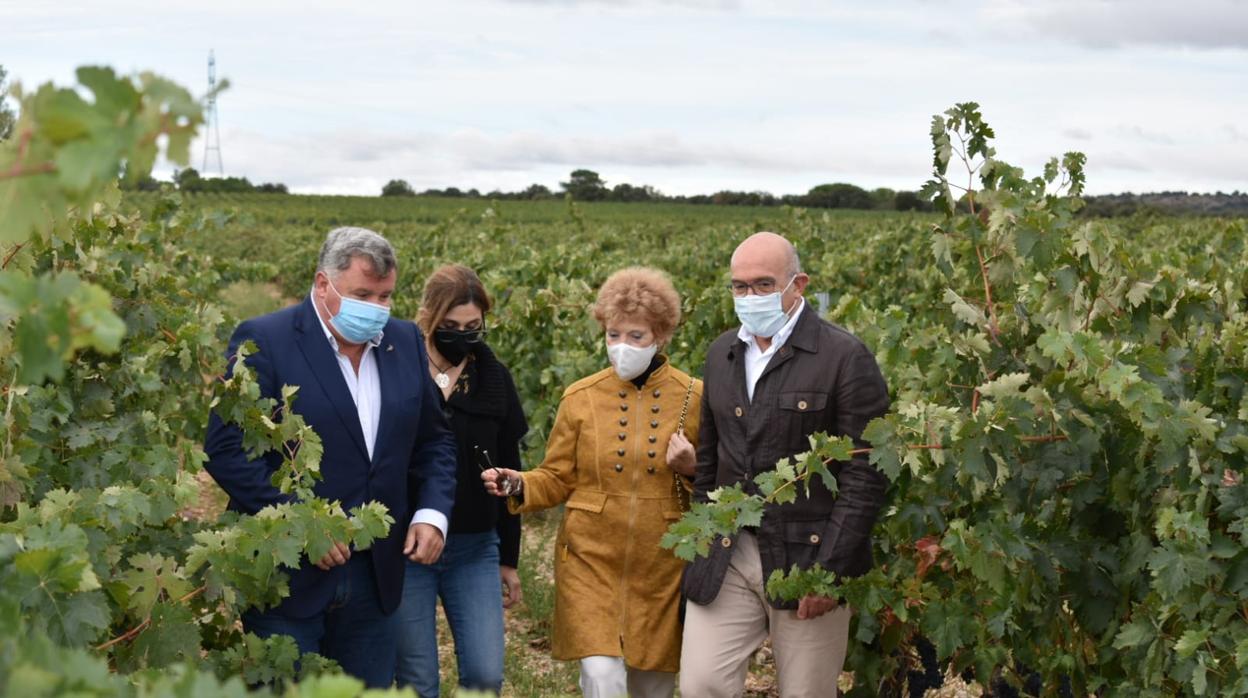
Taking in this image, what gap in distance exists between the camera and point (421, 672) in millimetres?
4574

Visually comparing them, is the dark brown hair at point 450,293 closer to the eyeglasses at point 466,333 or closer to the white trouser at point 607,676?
the eyeglasses at point 466,333

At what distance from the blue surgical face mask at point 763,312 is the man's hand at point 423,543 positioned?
1178 millimetres

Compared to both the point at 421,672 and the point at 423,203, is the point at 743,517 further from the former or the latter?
the point at 423,203

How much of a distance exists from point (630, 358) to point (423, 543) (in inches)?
36.0

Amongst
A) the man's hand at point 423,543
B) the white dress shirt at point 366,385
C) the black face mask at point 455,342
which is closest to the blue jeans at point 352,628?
the man's hand at point 423,543

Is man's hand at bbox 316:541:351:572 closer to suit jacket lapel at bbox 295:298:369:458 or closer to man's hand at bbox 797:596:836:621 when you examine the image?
suit jacket lapel at bbox 295:298:369:458

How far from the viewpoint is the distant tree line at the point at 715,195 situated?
258 feet

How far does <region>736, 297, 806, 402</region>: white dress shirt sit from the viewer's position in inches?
169

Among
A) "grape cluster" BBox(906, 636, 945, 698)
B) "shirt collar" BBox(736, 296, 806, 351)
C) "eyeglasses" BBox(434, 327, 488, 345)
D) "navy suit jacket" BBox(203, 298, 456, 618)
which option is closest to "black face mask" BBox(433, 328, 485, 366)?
"eyeglasses" BBox(434, 327, 488, 345)

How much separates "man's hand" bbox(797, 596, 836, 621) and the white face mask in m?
0.96

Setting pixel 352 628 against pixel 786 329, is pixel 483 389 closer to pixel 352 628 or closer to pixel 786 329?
pixel 352 628

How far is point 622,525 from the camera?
15.0ft

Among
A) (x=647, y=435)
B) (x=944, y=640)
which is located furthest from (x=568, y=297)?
(x=944, y=640)

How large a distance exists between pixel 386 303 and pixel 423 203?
8062 centimetres
